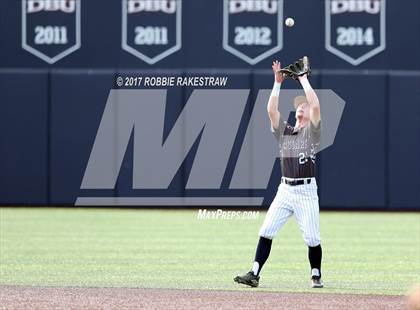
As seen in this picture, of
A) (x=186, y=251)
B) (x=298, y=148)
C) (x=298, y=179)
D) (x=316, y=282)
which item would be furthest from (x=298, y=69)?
(x=186, y=251)

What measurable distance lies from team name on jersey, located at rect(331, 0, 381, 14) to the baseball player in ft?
35.0

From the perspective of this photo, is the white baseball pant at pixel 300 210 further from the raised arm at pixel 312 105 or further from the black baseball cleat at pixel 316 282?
the raised arm at pixel 312 105

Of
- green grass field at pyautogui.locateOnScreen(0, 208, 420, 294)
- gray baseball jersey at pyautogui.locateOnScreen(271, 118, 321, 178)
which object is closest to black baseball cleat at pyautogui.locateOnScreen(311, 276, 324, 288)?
green grass field at pyautogui.locateOnScreen(0, 208, 420, 294)

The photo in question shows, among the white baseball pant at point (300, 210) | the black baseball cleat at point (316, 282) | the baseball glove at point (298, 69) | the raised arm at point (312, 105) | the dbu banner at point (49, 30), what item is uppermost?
the dbu banner at point (49, 30)

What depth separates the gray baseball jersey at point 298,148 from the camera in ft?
33.8

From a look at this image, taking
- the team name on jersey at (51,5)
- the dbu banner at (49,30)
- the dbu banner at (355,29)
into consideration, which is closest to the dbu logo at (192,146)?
the dbu banner at (355,29)

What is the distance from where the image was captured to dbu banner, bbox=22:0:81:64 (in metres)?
20.8

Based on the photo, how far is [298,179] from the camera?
406 inches

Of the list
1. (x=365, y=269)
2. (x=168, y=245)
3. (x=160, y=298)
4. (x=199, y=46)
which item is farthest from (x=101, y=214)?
(x=160, y=298)

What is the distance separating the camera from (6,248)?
1417cm

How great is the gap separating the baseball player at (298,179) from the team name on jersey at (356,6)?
10.7 metres

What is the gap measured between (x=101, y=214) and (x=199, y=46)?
3568 millimetres

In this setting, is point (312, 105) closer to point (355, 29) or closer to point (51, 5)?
point (355, 29)

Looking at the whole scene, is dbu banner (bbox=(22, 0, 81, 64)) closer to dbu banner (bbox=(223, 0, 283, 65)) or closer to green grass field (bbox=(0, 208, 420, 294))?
dbu banner (bbox=(223, 0, 283, 65))
